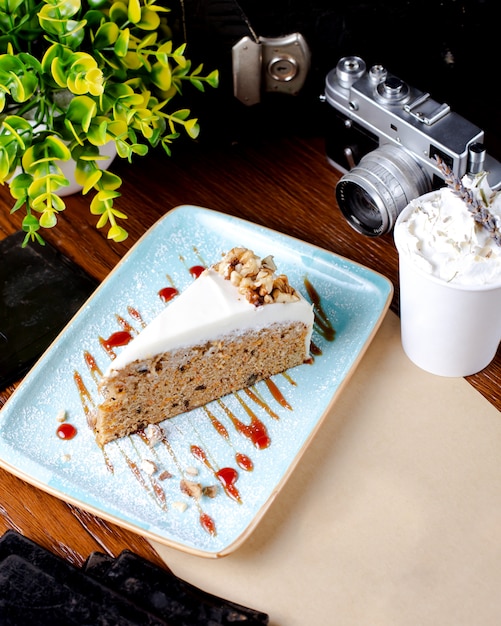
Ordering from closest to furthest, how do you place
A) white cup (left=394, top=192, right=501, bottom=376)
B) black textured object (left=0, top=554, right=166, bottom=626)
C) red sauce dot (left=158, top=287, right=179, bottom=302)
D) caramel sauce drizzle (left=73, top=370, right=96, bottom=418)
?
black textured object (left=0, top=554, right=166, bottom=626)
white cup (left=394, top=192, right=501, bottom=376)
caramel sauce drizzle (left=73, top=370, right=96, bottom=418)
red sauce dot (left=158, top=287, right=179, bottom=302)

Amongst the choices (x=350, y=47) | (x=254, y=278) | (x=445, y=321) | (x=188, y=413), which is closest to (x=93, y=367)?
(x=188, y=413)

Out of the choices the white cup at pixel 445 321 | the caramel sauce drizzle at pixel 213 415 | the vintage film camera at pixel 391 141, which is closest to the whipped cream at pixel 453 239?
the white cup at pixel 445 321

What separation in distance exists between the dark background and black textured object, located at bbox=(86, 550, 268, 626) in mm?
725

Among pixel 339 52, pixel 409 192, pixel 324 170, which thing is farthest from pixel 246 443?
pixel 339 52

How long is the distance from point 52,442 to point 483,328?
0.56m

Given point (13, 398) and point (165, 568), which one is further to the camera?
point (13, 398)

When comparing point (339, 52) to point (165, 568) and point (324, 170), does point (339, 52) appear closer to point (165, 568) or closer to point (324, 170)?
point (324, 170)

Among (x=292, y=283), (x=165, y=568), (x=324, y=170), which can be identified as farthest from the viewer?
(x=324, y=170)

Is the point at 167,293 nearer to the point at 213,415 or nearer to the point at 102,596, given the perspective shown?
the point at 213,415

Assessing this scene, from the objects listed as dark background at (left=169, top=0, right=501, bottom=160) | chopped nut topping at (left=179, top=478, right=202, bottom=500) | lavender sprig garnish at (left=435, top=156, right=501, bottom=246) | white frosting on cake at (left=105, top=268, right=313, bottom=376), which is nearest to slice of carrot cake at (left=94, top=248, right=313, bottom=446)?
white frosting on cake at (left=105, top=268, right=313, bottom=376)

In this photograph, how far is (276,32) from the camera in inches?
47.0

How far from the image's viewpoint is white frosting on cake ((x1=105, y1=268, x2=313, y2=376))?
1.00m

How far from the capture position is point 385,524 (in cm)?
94

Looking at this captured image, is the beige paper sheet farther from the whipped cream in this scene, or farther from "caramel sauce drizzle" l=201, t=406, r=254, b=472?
the whipped cream
